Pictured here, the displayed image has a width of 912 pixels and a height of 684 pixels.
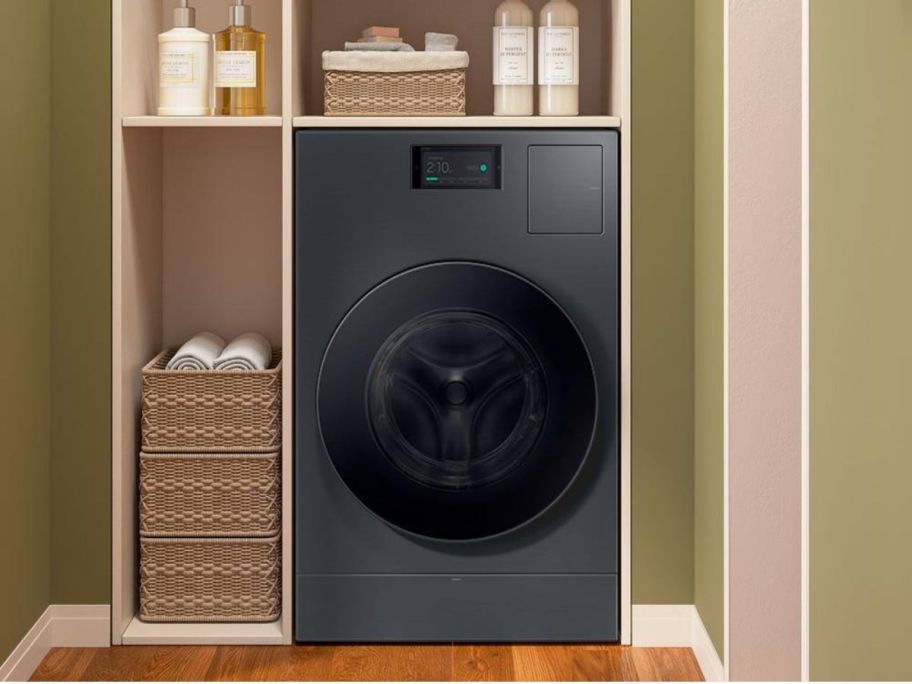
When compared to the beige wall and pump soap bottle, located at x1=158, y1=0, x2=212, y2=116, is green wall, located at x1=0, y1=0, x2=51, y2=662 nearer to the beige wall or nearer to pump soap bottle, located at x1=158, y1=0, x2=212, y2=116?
pump soap bottle, located at x1=158, y1=0, x2=212, y2=116

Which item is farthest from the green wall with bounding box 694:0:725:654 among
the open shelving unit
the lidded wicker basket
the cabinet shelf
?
the cabinet shelf

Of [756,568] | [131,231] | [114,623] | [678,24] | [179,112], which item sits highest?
[678,24]

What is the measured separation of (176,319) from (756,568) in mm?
1342

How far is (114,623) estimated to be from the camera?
8.38 ft

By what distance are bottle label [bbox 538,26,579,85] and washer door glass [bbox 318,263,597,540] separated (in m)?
0.39

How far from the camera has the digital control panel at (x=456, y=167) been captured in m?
2.50

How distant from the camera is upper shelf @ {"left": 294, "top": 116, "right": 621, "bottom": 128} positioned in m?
2.49

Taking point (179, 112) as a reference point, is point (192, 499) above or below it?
below

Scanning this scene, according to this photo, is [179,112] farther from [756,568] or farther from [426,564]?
[756,568]

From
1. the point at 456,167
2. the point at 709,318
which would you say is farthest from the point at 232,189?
the point at 709,318

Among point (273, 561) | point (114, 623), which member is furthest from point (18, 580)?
point (273, 561)

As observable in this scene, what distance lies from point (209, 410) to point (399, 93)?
0.71 m
